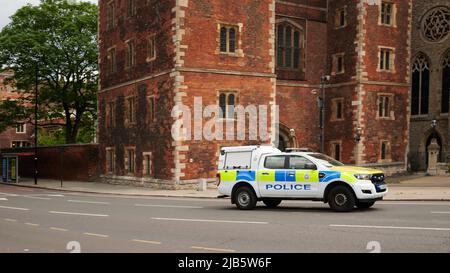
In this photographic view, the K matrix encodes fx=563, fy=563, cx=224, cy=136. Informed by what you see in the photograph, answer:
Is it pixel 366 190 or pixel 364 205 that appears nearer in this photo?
pixel 366 190

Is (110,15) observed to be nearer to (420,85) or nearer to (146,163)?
(146,163)

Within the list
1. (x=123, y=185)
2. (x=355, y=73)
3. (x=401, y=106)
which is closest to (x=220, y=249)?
(x=123, y=185)

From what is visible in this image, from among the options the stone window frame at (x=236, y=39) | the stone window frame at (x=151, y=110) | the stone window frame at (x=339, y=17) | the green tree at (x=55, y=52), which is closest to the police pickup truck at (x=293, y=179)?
the stone window frame at (x=236, y=39)

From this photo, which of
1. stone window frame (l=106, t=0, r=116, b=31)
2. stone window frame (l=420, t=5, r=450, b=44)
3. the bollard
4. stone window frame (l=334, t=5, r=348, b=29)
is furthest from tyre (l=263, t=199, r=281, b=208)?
stone window frame (l=420, t=5, r=450, b=44)

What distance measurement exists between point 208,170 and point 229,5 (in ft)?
30.8

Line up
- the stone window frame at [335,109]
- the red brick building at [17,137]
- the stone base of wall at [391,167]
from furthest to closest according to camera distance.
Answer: the red brick building at [17,137] < the stone window frame at [335,109] < the stone base of wall at [391,167]

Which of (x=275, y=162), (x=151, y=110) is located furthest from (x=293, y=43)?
(x=275, y=162)

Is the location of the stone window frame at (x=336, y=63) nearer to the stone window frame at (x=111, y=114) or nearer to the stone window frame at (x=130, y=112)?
the stone window frame at (x=130, y=112)

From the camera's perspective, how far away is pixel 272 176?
17.3 meters

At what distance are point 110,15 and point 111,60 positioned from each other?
3.29 m

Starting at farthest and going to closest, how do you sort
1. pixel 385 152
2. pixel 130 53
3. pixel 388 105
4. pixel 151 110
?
1. pixel 388 105
2. pixel 385 152
3. pixel 130 53
4. pixel 151 110

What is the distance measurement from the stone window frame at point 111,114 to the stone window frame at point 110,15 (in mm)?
5402

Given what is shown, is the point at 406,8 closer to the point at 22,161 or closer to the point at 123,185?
the point at 123,185

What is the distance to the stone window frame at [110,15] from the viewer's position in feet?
130
